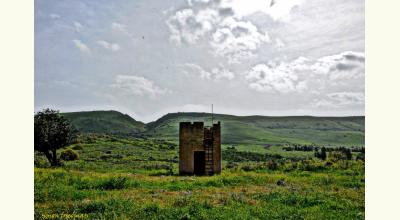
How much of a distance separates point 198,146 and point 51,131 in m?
15.5

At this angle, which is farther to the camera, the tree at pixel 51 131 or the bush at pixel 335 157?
the bush at pixel 335 157

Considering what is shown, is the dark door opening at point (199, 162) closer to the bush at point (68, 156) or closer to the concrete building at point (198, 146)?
the concrete building at point (198, 146)

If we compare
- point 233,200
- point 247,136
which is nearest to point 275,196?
point 233,200

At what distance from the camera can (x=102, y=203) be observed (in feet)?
45.5

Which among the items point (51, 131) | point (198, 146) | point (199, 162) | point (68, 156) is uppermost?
point (51, 131)

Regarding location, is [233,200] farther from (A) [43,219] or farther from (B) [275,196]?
(A) [43,219]

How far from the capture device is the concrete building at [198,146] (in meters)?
27.5

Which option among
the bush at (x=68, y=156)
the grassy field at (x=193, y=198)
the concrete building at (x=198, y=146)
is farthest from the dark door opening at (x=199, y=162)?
the bush at (x=68, y=156)

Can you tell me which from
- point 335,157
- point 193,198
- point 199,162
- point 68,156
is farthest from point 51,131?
point 335,157

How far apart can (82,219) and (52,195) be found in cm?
503

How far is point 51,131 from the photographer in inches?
1375

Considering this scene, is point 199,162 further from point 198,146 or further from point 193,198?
point 193,198

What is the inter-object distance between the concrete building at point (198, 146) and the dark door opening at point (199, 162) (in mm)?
769

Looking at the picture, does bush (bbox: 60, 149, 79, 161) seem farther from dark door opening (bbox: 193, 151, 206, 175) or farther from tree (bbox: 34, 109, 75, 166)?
dark door opening (bbox: 193, 151, 206, 175)
